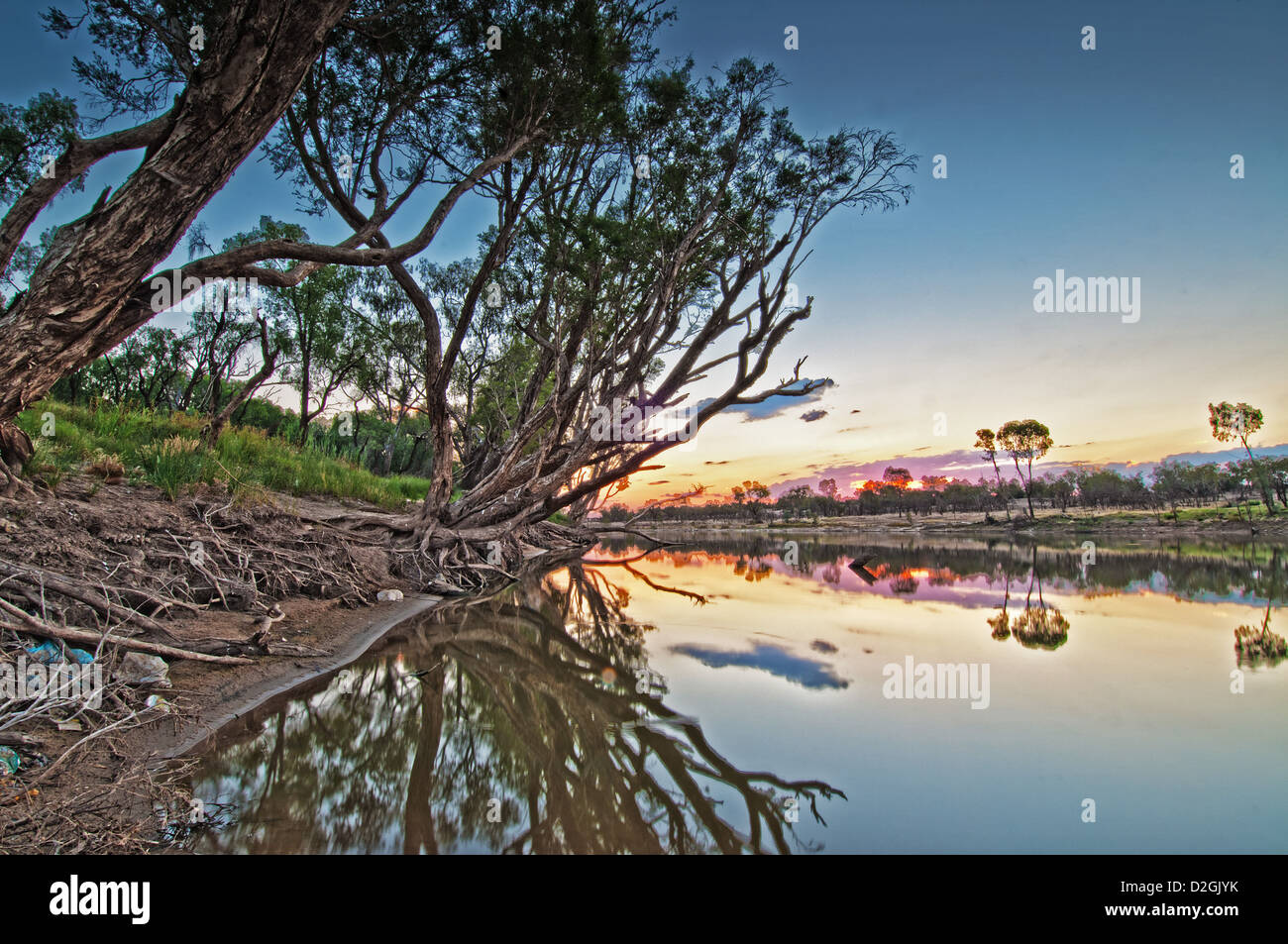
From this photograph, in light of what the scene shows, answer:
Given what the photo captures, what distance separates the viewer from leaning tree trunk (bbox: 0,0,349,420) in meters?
4.02

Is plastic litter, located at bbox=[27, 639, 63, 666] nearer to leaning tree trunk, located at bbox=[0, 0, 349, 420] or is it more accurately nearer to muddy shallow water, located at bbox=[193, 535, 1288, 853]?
muddy shallow water, located at bbox=[193, 535, 1288, 853]

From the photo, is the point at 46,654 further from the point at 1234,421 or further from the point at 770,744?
the point at 1234,421

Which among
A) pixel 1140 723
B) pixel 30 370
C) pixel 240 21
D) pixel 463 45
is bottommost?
pixel 1140 723

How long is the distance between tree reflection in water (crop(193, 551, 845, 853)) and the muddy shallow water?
0.05ft

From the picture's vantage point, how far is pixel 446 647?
5855 millimetres

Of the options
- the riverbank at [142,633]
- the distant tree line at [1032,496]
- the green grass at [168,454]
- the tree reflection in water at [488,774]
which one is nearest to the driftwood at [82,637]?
the riverbank at [142,633]

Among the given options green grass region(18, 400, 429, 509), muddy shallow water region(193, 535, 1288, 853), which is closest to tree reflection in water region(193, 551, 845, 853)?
muddy shallow water region(193, 535, 1288, 853)

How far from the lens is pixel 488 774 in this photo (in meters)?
3.18

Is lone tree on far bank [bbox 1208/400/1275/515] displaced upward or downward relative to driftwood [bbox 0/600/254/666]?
upward

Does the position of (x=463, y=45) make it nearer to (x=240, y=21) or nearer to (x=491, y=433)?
(x=240, y=21)

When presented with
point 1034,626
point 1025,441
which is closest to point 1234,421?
point 1025,441
